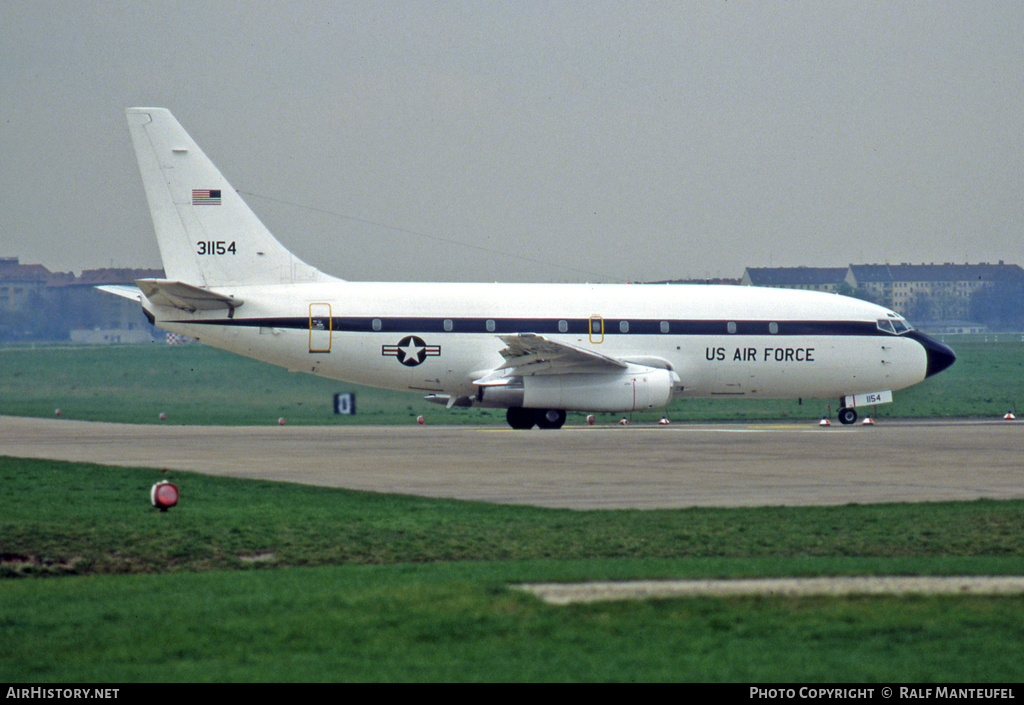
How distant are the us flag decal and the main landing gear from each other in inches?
362

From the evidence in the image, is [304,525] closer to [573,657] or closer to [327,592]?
[327,592]

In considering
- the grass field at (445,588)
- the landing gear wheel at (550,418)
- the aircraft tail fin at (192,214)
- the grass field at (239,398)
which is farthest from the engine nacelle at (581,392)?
the grass field at (445,588)

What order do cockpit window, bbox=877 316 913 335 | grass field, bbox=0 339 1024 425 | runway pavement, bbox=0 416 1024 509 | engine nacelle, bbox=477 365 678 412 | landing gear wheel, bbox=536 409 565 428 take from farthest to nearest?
1. grass field, bbox=0 339 1024 425
2. cockpit window, bbox=877 316 913 335
3. landing gear wheel, bbox=536 409 565 428
4. engine nacelle, bbox=477 365 678 412
5. runway pavement, bbox=0 416 1024 509

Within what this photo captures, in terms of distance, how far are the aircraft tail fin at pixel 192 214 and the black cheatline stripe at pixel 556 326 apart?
147 cm

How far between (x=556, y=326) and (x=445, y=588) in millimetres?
22830

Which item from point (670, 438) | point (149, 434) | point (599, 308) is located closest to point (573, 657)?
point (670, 438)

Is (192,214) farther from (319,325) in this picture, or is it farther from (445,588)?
(445,588)

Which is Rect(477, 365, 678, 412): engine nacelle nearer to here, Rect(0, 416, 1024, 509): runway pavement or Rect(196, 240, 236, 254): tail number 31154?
Rect(0, 416, 1024, 509): runway pavement

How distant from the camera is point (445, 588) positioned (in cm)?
968

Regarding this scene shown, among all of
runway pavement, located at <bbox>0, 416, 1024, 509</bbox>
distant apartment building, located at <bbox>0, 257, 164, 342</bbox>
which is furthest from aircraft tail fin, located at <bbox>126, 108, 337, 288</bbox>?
distant apartment building, located at <bbox>0, 257, 164, 342</bbox>

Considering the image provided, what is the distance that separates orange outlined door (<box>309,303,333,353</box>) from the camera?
3106 centimetres

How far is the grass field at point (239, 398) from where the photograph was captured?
128ft

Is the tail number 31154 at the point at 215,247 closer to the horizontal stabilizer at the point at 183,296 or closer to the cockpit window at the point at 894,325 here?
the horizontal stabilizer at the point at 183,296

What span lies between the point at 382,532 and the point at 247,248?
1966 centimetres
